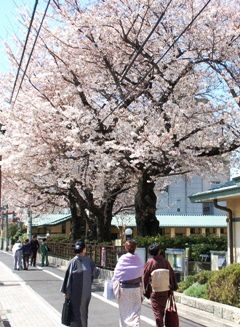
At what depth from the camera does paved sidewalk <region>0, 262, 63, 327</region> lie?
11039 millimetres

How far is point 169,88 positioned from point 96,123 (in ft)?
11.3

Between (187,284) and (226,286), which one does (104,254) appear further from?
(226,286)

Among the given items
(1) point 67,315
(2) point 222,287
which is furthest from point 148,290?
(2) point 222,287

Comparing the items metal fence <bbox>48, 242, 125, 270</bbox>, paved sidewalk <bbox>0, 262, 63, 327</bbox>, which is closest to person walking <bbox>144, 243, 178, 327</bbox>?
paved sidewalk <bbox>0, 262, 63, 327</bbox>

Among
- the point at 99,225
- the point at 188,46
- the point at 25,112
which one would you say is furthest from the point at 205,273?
the point at 99,225

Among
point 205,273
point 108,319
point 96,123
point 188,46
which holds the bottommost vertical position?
point 108,319

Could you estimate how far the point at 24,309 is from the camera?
1301cm

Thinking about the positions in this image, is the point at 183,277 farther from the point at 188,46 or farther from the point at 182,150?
the point at 188,46

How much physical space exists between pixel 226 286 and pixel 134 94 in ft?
35.9

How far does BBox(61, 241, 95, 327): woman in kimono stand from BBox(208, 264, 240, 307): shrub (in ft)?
11.3

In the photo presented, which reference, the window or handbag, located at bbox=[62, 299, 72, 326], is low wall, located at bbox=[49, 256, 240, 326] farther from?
the window

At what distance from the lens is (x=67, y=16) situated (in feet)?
64.5

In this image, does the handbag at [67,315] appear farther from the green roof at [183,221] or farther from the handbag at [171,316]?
the green roof at [183,221]

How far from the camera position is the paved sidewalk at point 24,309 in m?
11.0
